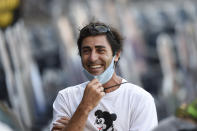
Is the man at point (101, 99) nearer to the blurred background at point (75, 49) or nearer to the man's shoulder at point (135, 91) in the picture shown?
the man's shoulder at point (135, 91)

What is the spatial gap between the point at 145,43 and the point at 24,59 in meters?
4.87

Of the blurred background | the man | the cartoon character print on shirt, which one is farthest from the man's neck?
the blurred background

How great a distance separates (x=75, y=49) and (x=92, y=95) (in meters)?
9.11

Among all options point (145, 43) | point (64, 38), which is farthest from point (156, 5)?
point (64, 38)

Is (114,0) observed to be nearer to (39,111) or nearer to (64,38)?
(64,38)

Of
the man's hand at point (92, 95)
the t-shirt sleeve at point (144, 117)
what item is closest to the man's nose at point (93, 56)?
the man's hand at point (92, 95)

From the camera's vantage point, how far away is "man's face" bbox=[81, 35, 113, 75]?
7.17 feet

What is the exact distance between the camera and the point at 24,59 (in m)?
9.38

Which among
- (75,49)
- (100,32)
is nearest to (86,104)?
(100,32)

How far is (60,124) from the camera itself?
2.17m

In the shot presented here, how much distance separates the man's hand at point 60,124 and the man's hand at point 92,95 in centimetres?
13

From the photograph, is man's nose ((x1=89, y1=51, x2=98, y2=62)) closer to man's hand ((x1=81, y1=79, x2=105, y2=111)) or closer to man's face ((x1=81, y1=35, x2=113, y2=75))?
man's face ((x1=81, y1=35, x2=113, y2=75))

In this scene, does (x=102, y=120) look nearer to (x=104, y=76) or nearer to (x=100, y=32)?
(x=104, y=76)

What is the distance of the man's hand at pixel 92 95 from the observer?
208cm
